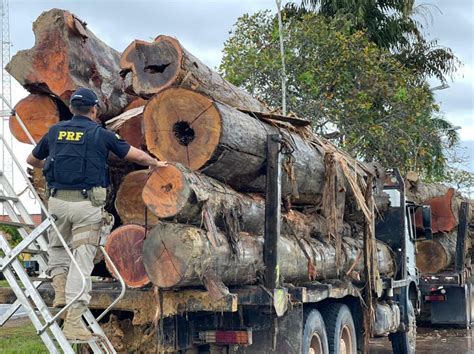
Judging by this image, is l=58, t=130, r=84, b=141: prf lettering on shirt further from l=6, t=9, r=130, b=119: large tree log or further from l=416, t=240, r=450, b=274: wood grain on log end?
l=416, t=240, r=450, b=274: wood grain on log end

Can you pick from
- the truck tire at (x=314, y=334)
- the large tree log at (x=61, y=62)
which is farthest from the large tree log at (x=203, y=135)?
the truck tire at (x=314, y=334)

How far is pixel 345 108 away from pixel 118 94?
14.5m

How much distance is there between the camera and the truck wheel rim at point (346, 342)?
9.05 meters

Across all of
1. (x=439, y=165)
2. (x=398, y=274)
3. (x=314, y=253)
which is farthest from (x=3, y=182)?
(x=439, y=165)

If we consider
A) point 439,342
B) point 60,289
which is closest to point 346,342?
point 60,289

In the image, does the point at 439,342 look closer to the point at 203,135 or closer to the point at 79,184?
the point at 203,135

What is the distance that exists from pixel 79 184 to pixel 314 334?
11.1 ft

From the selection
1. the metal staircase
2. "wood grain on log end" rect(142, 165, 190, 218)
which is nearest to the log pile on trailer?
"wood grain on log end" rect(142, 165, 190, 218)

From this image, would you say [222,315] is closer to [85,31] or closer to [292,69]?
[85,31]

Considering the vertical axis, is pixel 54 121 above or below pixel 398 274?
above

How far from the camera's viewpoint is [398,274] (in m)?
11.5

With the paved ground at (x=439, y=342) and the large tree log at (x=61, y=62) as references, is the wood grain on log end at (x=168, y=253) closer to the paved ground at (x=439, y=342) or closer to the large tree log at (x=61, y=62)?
the large tree log at (x=61, y=62)

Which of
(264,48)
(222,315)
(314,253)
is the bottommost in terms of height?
(222,315)

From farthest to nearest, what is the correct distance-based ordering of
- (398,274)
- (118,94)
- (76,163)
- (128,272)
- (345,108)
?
(345,108) → (398,274) → (118,94) → (128,272) → (76,163)
